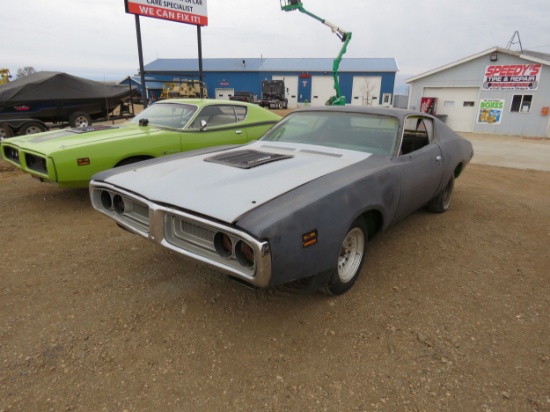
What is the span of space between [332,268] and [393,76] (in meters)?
41.4

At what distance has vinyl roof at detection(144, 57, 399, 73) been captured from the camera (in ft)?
131

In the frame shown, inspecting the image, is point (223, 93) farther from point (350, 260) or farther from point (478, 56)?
point (350, 260)

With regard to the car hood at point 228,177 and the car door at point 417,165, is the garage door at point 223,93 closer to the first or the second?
the car door at point 417,165

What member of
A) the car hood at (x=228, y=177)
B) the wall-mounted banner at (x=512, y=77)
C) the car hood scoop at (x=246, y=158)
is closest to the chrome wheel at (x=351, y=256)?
the car hood at (x=228, y=177)

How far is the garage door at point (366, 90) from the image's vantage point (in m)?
39.3

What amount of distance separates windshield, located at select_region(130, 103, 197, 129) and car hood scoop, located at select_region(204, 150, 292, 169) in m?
2.37

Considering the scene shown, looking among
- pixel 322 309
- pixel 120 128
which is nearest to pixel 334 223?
pixel 322 309

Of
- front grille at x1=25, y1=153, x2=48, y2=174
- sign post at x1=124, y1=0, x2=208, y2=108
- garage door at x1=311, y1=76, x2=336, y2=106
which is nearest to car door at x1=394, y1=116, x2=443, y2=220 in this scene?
front grille at x1=25, y1=153, x2=48, y2=174

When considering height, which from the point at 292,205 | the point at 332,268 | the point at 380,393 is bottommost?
the point at 380,393

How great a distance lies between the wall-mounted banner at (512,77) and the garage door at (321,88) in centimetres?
2418

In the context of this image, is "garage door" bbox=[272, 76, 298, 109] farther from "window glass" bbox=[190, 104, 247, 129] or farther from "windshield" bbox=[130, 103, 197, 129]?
"windshield" bbox=[130, 103, 197, 129]

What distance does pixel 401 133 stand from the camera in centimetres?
348

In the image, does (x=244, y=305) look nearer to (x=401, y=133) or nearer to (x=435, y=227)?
(x=401, y=133)

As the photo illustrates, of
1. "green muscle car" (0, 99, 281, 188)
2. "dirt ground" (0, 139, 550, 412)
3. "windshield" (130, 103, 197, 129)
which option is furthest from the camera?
"windshield" (130, 103, 197, 129)
